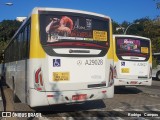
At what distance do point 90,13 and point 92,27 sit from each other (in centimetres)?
43

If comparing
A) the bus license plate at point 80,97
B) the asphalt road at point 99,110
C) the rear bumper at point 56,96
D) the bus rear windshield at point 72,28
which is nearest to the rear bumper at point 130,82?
the asphalt road at point 99,110

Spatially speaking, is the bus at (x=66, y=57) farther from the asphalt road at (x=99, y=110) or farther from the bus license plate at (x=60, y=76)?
the asphalt road at (x=99, y=110)

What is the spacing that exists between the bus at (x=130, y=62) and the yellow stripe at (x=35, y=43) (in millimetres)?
6489

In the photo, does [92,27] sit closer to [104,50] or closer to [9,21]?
[104,50]

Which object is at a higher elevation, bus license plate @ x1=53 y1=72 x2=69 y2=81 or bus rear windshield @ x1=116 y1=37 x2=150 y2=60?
bus rear windshield @ x1=116 y1=37 x2=150 y2=60

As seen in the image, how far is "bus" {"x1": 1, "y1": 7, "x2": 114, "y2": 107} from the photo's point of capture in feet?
28.3

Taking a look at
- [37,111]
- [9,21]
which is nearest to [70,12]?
[37,111]

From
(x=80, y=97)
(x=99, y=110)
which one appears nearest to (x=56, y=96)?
(x=80, y=97)

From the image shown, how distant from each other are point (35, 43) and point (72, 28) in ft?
3.97

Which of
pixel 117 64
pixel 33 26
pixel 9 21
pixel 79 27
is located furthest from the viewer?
pixel 9 21

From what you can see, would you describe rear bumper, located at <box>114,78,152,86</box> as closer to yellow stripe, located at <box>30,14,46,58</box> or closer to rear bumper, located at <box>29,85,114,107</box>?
rear bumper, located at <box>29,85,114,107</box>

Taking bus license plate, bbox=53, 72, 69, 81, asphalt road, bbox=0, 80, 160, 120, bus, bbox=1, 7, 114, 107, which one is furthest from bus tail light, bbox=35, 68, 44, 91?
asphalt road, bbox=0, 80, 160, 120

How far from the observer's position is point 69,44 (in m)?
9.08

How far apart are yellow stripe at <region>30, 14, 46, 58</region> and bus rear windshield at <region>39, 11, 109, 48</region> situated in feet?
0.38
